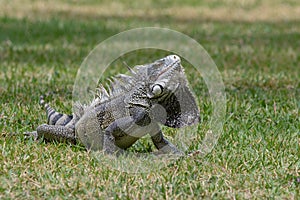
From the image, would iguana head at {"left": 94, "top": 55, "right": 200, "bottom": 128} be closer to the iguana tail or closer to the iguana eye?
the iguana eye

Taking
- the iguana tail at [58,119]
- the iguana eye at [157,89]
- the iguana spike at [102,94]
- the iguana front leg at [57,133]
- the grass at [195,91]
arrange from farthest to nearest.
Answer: the iguana tail at [58,119] < the iguana front leg at [57,133] < the iguana spike at [102,94] < the iguana eye at [157,89] < the grass at [195,91]

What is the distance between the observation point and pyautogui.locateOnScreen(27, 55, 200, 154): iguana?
14.3 ft

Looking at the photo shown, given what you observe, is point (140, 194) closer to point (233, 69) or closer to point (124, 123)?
point (124, 123)

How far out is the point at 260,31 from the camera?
1241 centimetres

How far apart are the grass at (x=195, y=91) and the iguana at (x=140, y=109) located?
0.19 metres

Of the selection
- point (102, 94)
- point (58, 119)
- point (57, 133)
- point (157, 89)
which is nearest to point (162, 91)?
point (157, 89)

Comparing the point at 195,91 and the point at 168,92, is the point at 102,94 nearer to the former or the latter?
the point at 168,92

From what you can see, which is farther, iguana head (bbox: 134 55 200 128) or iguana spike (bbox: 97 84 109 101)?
iguana spike (bbox: 97 84 109 101)

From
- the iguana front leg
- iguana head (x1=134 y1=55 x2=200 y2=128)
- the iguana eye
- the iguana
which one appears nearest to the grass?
the iguana front leg

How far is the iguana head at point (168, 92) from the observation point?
14.2 ft

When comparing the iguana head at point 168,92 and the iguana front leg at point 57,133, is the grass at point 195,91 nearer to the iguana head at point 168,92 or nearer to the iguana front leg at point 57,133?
the iguana front leg at point 57,133

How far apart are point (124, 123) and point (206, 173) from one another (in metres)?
0.63

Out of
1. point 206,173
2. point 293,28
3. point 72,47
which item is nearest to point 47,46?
point 72,47

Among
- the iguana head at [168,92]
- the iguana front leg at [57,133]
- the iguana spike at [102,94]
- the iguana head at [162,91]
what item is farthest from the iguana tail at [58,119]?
the iguana head at [168,92]
